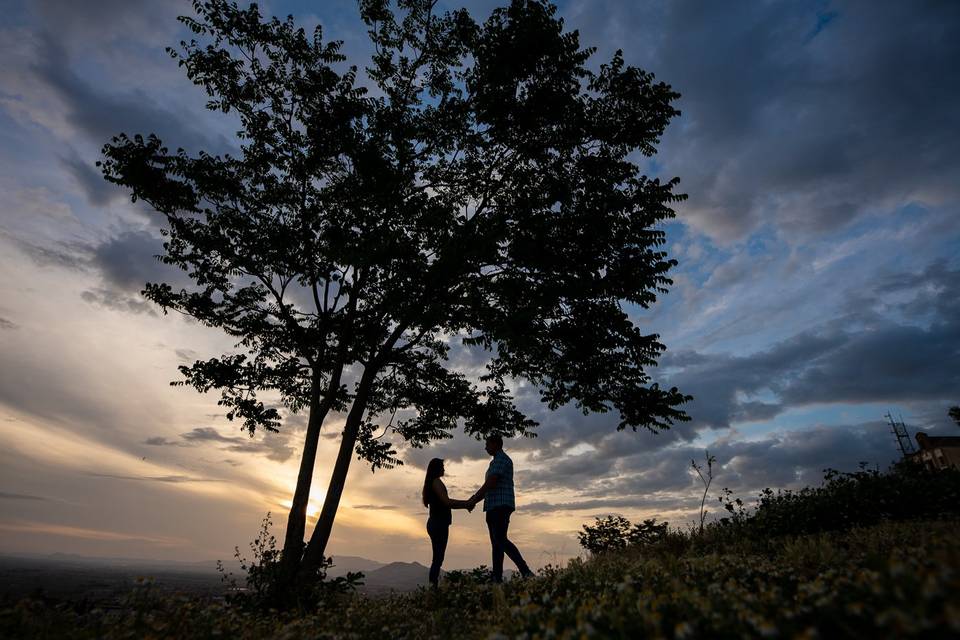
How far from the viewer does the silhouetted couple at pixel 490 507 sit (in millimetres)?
9023

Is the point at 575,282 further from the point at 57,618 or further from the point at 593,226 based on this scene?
the point at 57,618

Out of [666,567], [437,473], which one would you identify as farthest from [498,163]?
[666,567]

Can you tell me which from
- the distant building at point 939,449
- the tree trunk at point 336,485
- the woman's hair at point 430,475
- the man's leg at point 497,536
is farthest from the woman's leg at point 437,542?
the distant building at point 939,449

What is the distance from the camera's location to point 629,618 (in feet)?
14.1

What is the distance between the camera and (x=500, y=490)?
919 centimetres

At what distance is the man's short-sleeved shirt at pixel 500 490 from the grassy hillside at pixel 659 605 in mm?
1382

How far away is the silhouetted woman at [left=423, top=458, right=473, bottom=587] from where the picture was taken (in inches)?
364

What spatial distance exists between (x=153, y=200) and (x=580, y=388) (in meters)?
12.5

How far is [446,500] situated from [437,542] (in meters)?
0.85

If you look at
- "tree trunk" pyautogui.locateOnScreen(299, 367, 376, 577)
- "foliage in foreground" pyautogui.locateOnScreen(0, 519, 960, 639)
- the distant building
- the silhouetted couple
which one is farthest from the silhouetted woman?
the distant building

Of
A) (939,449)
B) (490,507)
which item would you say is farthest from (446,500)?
(939,449)

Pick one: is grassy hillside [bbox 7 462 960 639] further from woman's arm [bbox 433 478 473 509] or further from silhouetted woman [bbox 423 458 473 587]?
woman's arm [bbox 433 478 473 509]

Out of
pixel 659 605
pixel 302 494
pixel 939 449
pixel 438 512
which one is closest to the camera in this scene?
pixel 659 605

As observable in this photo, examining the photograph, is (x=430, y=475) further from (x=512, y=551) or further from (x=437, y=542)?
(x=512, y=551)
